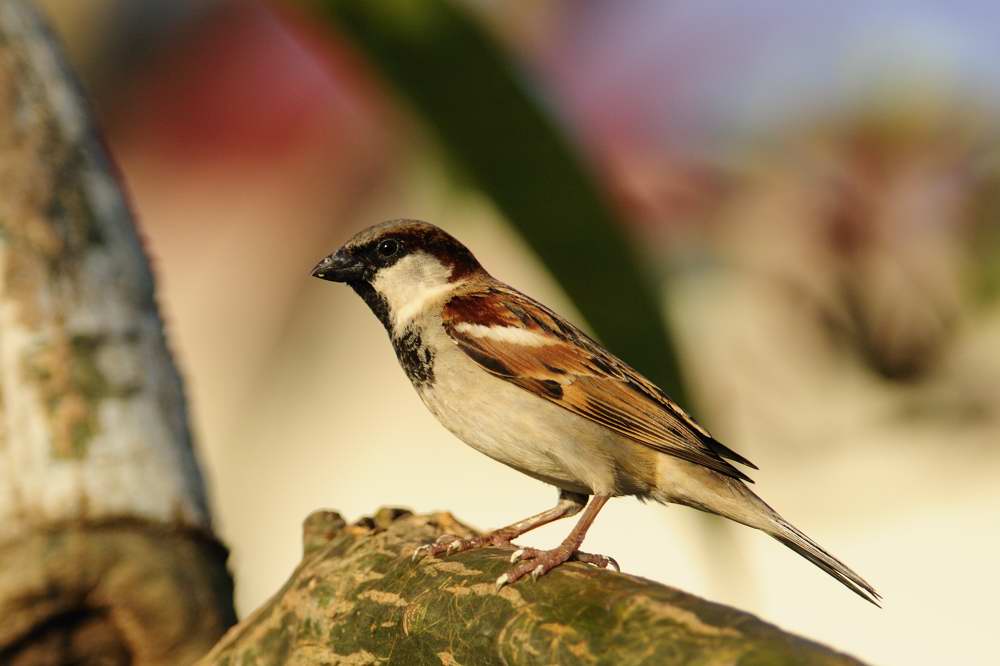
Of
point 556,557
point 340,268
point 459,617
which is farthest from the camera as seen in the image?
point 340,268

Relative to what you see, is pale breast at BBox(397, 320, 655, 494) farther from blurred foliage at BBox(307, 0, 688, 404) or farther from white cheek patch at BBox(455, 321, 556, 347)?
blurred foliage at BBox(307, 0, 688, 404)

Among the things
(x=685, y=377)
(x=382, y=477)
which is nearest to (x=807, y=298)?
(x=382, y=477)

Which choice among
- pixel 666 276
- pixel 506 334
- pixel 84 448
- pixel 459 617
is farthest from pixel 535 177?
pixel 666 276

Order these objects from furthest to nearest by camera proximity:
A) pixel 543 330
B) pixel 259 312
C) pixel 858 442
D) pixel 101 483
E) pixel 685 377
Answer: pixel 259 312
pixel 858 442
pixel 543 330
pixel 101 483
pixel 685 377

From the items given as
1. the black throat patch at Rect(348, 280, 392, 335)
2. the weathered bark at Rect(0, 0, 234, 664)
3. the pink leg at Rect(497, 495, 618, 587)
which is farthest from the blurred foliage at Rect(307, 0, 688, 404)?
the weathered bark at Rect(0, 0, 234, 664)

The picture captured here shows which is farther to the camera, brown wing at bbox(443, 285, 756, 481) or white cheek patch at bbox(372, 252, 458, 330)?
white cheek patch at bbox(372, 252, 458, 330)

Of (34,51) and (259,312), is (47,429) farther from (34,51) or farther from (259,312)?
(259,312)

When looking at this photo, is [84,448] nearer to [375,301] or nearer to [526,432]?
[375,301]
